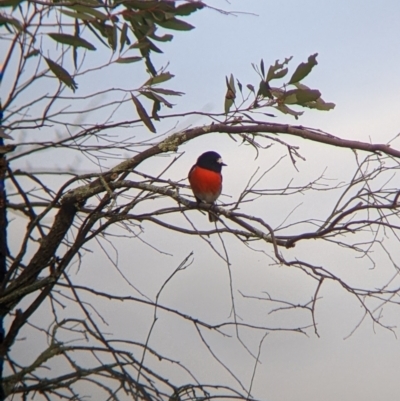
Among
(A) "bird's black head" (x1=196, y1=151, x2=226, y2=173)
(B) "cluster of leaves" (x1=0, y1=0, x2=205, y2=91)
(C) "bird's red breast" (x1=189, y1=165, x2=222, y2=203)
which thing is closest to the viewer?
(B) "cluster of leaves" (x1=0, y1=0, x2=205, y2=91)

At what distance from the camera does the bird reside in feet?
11.8

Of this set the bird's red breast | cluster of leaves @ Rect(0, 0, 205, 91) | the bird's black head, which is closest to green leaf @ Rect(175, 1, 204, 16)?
cluster of leaves @ Rect(0, 0, 205, 91)

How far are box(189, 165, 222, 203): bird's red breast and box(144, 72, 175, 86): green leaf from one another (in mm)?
1247

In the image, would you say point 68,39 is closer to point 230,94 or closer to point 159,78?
point 159,78

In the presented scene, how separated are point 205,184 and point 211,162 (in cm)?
30

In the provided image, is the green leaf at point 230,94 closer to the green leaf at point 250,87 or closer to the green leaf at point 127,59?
the green leaf at point 250,87

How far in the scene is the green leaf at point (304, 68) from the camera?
2143mm

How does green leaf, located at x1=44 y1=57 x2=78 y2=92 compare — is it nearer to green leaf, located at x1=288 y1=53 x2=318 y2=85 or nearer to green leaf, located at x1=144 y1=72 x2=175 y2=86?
green leaf, located at x1=144 y1=72 x2=175 y2=86

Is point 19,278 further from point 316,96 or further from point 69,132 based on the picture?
point 316,96

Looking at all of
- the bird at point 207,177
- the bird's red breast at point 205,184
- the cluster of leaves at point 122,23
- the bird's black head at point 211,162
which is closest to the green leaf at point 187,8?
the cluster of leaves at point 122,23

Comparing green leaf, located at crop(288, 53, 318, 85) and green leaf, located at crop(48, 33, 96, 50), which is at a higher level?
green leaf, located at crop(288, 53, 318, 85)

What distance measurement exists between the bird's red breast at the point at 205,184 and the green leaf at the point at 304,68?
1.41 meters

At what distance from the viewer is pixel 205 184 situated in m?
3.63

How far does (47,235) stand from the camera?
2.72 metres
